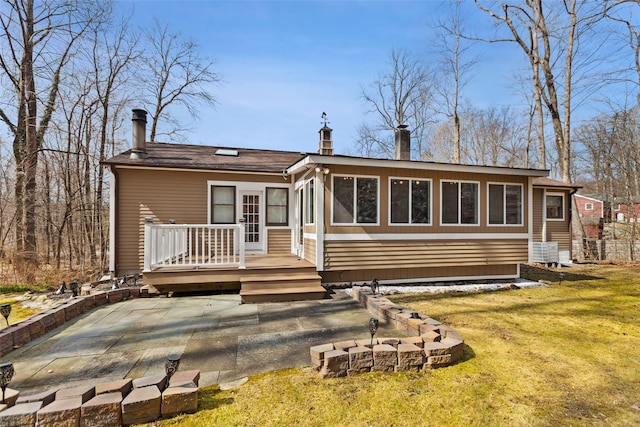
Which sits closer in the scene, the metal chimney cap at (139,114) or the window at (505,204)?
the window at (505,204)

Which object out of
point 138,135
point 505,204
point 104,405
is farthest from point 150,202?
point 505,204

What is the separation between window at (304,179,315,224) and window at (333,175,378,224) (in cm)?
61

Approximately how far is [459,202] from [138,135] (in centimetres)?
846

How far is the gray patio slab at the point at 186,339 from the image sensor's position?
9.44ft

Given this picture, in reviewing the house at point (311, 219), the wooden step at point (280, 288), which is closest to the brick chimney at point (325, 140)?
the house at point (311, 219)

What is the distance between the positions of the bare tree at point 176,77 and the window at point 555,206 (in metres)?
17.5

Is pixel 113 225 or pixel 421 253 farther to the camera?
pixel 113 225

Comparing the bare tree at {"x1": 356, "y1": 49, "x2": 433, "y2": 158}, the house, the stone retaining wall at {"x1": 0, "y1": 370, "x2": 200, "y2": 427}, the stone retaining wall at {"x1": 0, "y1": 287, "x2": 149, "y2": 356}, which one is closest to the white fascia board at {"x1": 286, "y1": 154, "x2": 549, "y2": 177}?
the house

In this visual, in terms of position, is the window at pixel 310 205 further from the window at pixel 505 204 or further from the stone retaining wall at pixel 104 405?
the stone retaining wall at pixel 104 405

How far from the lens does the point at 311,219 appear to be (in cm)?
674

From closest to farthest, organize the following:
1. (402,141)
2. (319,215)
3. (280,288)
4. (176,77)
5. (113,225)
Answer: (280,288) → (319,215) → (113,225) → (402,141) → (176,77)

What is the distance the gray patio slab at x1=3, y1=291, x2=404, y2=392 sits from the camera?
2877 mm

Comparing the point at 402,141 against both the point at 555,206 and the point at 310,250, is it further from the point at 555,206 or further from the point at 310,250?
the point at 555,206

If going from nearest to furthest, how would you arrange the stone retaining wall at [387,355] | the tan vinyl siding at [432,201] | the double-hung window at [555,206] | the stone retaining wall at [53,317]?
the stone retaining wall at [387,355] < the stone retaining wall at [53,317] < the tan vinyl siding at [432,201] < the double-hung window at [555,206]
